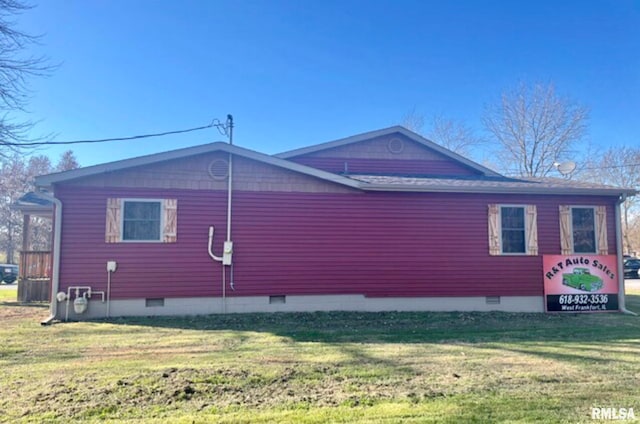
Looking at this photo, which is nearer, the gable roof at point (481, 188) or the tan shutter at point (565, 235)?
the gable roof at point (481, 188)

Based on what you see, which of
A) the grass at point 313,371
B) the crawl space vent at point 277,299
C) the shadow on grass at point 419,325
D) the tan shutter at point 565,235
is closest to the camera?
the grass at point 313,371

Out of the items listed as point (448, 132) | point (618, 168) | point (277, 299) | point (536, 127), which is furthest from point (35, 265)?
point (618, 168)

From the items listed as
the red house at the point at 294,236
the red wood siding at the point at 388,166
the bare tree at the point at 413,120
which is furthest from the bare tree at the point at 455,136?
the red house at the point at 294,236

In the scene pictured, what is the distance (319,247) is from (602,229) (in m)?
6.97

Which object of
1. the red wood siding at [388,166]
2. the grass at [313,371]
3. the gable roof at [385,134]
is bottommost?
the grass at [313,371]

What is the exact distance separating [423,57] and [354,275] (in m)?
14.0

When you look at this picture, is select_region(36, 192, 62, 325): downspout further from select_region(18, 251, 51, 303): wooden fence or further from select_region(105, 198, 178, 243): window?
select_region(18, 251, 51, 303): wooden fence

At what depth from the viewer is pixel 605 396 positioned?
384 centimetres

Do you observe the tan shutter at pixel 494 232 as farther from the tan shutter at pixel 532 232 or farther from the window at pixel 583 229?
the window at pixel 583 229

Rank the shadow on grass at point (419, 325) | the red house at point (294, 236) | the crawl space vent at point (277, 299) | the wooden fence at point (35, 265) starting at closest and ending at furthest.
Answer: the shadow on grass at point (419, 325)
the red house at point (294, 236)
the crawl space vent at point (277, 299)
the wooden fence at point (35, 265)

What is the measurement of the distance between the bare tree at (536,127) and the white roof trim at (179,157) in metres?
22.5

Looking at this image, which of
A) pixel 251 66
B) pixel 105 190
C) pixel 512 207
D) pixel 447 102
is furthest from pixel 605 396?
pixel 447 102

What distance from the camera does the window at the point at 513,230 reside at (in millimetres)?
9617

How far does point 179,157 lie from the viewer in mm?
8648
